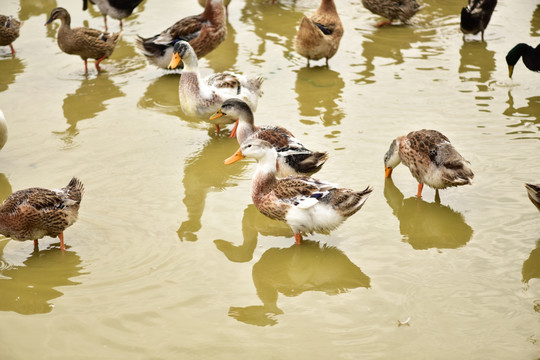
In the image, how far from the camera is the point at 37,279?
6.09m

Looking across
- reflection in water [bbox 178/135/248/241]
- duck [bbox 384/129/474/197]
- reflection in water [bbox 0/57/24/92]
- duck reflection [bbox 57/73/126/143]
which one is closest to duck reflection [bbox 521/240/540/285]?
duck [bbox 384/129/474/197]

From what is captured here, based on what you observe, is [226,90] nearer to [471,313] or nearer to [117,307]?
[117,307]

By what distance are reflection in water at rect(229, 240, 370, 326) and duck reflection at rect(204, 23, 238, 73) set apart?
5033 millimetres

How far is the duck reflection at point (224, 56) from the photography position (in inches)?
434

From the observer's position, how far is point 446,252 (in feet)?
21.1

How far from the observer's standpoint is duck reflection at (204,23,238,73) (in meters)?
11.0

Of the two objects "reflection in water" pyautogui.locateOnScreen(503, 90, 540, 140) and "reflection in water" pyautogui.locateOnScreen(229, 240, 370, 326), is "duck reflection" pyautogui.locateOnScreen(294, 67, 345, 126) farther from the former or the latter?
"reflection in water" pyautogui.locateOnScreen(229, 240, 370, 326)

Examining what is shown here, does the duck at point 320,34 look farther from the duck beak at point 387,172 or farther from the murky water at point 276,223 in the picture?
the duck beak at point 387,172

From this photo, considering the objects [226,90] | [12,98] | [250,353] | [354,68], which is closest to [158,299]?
[250,353]

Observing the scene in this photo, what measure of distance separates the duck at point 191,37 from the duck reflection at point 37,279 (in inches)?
181

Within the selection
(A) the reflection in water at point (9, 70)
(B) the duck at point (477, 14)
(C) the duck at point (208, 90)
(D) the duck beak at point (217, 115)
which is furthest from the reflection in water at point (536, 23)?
(A) the reflection in water at point (9, 70)

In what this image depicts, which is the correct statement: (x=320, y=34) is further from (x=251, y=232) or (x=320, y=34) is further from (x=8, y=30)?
(x=8, y=30)

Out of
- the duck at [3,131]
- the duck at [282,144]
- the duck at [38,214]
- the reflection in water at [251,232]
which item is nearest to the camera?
the duck at [38,214]

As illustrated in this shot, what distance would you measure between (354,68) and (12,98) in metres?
4.99
